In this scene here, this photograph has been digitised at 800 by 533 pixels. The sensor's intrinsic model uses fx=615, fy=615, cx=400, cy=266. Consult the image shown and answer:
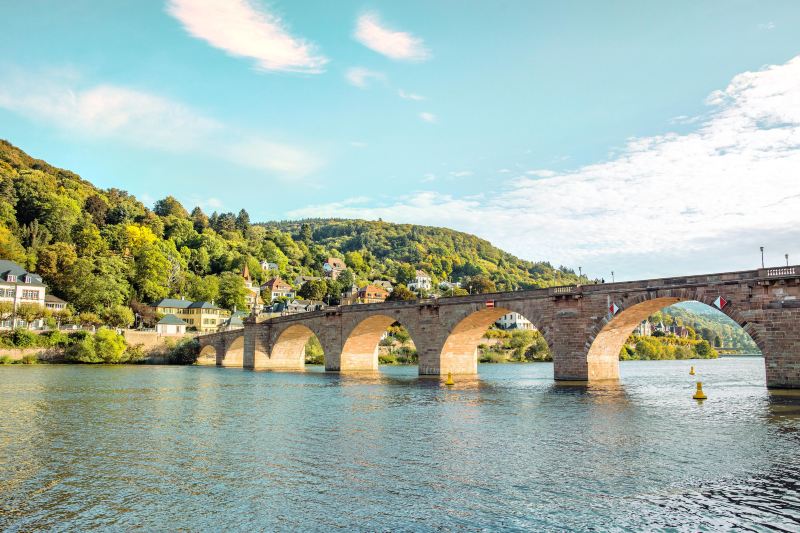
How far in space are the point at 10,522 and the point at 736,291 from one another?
34.5m

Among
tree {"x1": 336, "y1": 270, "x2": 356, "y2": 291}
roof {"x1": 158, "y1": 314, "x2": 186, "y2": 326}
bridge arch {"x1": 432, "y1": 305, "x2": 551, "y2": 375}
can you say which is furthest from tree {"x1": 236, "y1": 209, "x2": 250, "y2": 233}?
bridge arch {"x1": 432, "y1": 305, "x2": 551, "y2": 375}

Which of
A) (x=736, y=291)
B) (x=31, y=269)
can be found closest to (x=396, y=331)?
(x=31, y=269)

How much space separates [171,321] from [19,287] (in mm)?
21139

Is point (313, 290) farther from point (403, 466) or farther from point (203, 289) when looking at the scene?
point (403, 466)

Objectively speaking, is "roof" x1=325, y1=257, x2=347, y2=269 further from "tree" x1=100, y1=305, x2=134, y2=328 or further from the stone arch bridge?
the stone arch bridge

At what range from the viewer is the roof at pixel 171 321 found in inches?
3639

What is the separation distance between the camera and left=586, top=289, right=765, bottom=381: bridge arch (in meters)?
35.7

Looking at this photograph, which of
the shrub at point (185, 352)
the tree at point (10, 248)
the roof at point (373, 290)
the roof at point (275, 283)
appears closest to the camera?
the shrub at point (185, 352)

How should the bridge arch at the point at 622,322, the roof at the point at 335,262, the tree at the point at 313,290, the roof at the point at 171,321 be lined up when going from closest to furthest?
the bridge arch at the point at 622,322, the roof at the point at 171,321, the tree at the point at 313,290, the roof at the point at 335,262

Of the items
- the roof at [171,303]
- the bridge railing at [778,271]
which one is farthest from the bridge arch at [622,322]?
the roof at [171,303]

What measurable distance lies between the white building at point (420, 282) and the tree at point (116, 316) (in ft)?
326

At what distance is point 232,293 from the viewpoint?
119188 millimetres

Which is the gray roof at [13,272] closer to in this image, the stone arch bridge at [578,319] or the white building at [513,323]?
the stone arch bridge at [578,319]

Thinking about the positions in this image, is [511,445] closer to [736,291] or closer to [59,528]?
→ [59,528]
